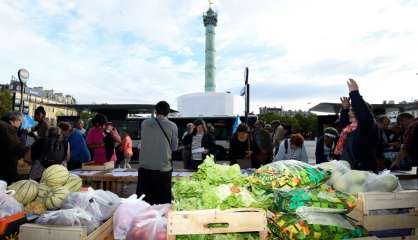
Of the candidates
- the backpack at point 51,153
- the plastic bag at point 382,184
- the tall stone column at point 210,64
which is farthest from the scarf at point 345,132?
the tall stone column at point 210,64

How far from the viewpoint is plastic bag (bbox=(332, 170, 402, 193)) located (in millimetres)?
2320

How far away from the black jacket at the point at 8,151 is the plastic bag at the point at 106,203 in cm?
214

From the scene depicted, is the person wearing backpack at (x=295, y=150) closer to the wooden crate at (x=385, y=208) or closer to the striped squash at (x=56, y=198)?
the wooden crate at (x=385, y=208)

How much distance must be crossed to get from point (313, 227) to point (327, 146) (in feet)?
14.1

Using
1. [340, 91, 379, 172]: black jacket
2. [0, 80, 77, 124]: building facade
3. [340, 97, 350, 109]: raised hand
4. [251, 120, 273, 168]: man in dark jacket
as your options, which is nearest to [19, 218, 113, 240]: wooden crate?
[340, 91, 379, 172]: black jacket

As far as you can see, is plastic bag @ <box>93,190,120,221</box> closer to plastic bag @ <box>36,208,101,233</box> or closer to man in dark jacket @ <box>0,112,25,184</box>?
plastic bag @ <box>36,208,101,233</box>

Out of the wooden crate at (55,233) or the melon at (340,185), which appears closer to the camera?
the wooden crate at (55,233)

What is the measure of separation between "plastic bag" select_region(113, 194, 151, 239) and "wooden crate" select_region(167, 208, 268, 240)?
57 cm

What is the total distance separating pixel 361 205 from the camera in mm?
2211

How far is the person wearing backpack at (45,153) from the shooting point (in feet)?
16.3

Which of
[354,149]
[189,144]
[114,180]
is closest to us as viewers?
[354,149]

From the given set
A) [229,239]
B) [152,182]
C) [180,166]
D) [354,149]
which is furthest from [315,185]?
[180,166]

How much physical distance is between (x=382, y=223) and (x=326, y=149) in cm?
381

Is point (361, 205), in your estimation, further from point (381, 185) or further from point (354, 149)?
point (354, 149)
